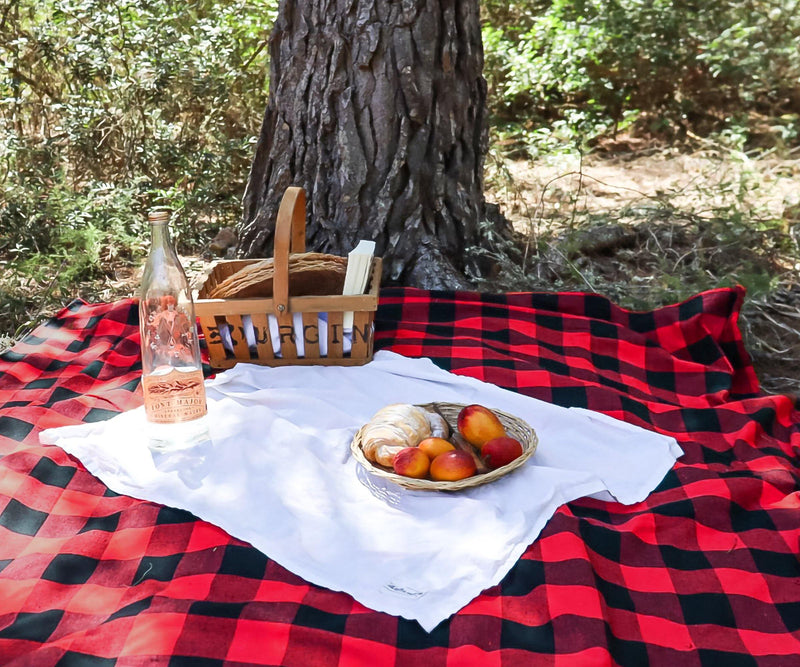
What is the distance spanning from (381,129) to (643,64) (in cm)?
333

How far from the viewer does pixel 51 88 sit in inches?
164

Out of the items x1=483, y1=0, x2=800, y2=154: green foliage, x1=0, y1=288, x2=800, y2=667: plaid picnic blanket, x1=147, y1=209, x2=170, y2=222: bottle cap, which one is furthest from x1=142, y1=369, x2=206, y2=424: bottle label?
x1=483, y1=0, x2=800, y2=154: green foliage

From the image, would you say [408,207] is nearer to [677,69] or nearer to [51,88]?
[51,88]

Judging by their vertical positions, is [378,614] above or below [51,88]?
below

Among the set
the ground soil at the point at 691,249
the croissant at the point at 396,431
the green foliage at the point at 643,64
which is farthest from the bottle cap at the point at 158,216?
the green foliage at the point at 643,64

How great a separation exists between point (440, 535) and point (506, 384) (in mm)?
724

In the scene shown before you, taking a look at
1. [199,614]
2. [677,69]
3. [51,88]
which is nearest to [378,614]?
[199,614]

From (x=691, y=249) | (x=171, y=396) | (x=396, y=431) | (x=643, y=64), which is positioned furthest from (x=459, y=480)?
(x=643, y=64)

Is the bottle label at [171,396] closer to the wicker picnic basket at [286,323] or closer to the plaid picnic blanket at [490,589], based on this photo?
the plaid picnic blanket at [490,589]

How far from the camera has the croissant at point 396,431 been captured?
5.51 feet

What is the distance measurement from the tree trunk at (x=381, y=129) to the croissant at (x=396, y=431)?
4.04ft

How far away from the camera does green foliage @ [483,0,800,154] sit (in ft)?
17.6

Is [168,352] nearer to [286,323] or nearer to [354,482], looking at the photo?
[286,323]

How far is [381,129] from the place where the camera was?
9.61 ft
